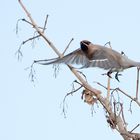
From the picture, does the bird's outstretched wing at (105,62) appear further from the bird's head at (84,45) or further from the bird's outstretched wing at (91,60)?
the bird's head at (84,45)

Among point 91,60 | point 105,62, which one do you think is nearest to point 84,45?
point 91,60

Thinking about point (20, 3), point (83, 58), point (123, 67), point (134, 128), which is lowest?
point (134, 128)

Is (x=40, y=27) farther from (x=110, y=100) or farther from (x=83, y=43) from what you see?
(x=83, y=43)

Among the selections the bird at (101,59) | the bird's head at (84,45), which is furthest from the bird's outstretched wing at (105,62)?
the bird's head at (84,45)

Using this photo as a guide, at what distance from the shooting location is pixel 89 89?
5.16ft

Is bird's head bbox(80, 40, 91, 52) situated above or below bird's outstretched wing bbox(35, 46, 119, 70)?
above

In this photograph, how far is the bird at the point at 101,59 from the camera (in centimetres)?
215

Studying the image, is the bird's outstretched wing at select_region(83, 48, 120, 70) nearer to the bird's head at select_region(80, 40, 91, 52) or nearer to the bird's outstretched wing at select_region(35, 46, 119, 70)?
the bird's outstretched wing at select_region(35, 46, 119, 70)

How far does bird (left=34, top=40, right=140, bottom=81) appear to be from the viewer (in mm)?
2146

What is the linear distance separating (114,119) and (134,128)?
0.27ft

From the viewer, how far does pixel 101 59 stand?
2514mm

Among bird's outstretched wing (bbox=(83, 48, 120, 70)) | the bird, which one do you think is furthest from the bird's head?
bird's outstretched wing (bbox=(83, 48, 120, 70))

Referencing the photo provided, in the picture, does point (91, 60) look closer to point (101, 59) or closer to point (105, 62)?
point (101, 59)

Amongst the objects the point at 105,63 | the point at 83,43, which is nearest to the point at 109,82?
the point at 105,63
